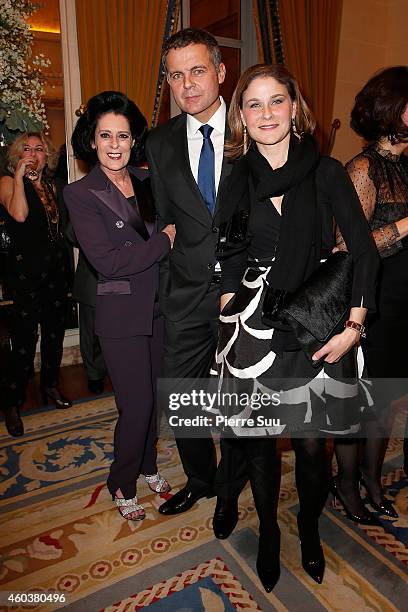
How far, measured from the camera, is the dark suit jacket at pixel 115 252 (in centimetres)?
208

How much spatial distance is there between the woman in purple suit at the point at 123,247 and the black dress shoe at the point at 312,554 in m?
0.84

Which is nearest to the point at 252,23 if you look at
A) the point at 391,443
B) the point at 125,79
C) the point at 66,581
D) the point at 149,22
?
the point at 149,22

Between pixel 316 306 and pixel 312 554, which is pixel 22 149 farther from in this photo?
pixel 312 554

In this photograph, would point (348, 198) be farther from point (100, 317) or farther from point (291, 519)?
point (291, 519)

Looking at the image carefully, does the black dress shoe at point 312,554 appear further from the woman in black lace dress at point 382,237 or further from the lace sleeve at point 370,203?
the lace sleeve at point 370,203

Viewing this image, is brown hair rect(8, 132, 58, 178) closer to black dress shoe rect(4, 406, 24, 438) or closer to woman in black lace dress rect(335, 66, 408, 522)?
black dress shoe rect(4, 406, 24, 438)

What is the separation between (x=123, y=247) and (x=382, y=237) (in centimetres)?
114

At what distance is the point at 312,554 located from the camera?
2008mm

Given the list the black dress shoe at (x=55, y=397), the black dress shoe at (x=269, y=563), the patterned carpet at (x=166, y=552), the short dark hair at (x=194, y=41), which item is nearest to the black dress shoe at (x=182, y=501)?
the patterned carpet at (x=166, y=552)

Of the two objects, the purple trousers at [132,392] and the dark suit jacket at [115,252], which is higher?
the dark suit jacket at [115,252]

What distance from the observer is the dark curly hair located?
6.83 ft

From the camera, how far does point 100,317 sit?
220cm

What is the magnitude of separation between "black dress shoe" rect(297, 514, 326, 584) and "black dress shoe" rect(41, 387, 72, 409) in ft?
7.18

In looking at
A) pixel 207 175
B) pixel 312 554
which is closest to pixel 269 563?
pixel 312 554
